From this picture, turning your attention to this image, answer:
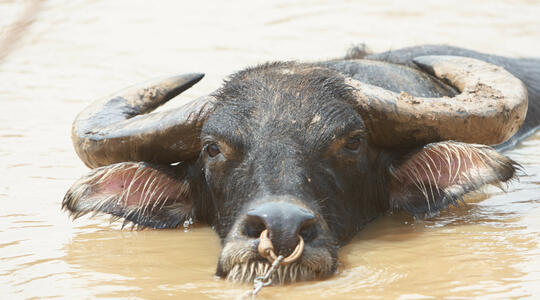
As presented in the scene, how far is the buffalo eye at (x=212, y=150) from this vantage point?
12.2ft

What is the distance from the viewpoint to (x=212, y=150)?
3762mm

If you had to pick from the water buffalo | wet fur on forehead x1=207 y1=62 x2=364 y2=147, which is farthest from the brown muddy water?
wet fur on forehead x1=207 y1=62 x2=364 y2=147

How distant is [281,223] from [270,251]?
0.11m

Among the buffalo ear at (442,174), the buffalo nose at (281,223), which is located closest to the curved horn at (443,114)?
the buffalo ear at (442,174)

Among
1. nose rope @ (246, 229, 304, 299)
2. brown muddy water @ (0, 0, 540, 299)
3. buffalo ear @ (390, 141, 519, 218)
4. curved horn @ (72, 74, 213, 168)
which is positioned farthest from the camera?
curved horn @ (72, 74, 213, 168)

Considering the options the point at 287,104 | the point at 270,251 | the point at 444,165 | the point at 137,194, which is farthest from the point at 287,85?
the point at 270,251

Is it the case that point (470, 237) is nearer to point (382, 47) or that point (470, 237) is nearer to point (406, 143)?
point (406, 143)

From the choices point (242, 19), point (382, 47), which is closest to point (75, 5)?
point (242, 19)

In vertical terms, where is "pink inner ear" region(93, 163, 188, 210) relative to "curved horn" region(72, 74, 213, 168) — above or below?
below

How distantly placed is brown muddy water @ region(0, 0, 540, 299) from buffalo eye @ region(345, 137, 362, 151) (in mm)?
457

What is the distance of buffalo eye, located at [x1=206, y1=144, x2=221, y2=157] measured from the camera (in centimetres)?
373

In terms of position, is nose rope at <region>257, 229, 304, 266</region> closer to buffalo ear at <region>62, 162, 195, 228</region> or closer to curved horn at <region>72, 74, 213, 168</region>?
curved horn at <region>72, 74, 213, 168</region>

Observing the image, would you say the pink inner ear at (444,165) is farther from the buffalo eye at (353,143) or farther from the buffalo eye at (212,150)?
the buffalo eye at (212,150)

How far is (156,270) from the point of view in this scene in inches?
128
